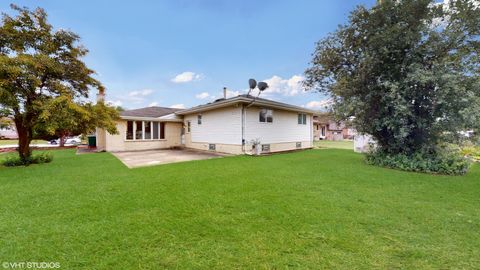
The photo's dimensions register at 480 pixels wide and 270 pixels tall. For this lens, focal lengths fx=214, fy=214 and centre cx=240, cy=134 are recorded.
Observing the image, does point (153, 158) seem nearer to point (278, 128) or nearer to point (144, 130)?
point (144, 130)

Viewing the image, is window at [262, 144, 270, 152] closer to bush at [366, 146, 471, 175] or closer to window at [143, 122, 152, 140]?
bush at [366, 146, 471, 175]

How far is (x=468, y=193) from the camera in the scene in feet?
16.0

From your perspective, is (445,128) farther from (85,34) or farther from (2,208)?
(85,34)

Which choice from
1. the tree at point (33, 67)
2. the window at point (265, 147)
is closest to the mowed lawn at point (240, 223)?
the tree at point (33, 67)

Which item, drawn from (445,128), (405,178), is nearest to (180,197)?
(405,178)

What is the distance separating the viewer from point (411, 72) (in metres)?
7.46

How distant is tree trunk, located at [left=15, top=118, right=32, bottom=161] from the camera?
8.61 metres

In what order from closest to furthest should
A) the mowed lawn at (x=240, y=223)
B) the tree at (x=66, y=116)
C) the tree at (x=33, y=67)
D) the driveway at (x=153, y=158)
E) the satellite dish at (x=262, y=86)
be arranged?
the mowed lawn at (x=240, y=223) → the tree at (x=33, y=67) → the tree at (x=66, y=116) → the driveway at (x=153, y=158) → the satellite dish at (x=262, y=86)

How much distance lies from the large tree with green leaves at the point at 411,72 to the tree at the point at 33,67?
35.7 ft

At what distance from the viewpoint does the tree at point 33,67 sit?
7.25m

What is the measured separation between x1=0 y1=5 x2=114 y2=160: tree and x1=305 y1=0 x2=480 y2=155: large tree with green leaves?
35.7ft

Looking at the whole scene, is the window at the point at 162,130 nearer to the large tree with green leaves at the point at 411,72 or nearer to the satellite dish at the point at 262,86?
the satellite dish at the point at 262,86

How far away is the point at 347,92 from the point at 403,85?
5.93 feet

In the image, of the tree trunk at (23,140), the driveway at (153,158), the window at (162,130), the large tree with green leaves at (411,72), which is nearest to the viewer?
the large tree with green leaves at (411,72)
